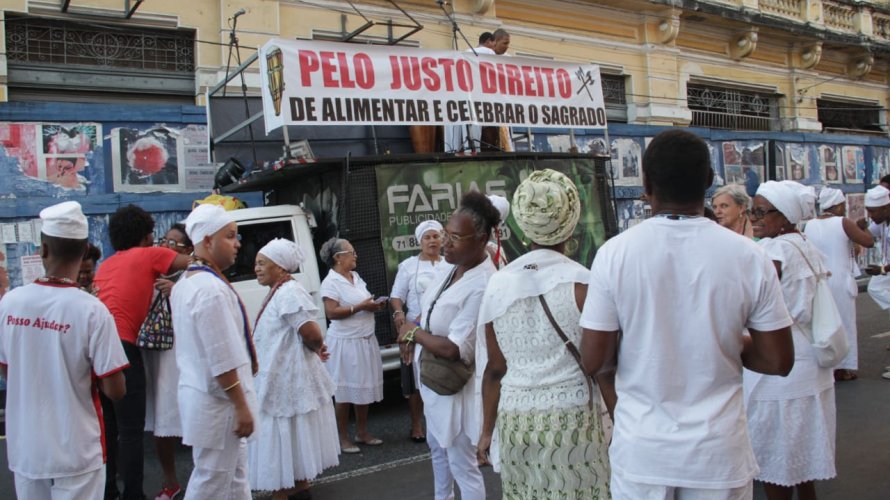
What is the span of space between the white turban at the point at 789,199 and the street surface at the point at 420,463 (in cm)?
187

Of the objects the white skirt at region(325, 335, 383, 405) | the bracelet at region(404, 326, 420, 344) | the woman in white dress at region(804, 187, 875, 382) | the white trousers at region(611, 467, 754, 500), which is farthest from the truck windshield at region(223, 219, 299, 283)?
the white trousers at region(611, 467, 754, 500)

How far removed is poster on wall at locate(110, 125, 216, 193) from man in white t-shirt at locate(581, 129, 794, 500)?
29.4 feet

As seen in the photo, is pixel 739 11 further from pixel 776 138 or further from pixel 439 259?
pixel 439 259

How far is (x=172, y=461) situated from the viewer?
507cm

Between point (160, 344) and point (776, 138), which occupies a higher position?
point (776, 138)

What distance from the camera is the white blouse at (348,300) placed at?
20.3 feet

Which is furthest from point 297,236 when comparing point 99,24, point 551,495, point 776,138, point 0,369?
point 776,138

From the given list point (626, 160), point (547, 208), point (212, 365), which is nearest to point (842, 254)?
point (547, 208)

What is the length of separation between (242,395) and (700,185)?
7.32ft

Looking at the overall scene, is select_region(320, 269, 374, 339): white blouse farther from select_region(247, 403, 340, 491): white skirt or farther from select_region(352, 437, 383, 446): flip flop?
select_region(247, 403, 340, 491): white skirt

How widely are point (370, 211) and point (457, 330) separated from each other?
363 centimetres

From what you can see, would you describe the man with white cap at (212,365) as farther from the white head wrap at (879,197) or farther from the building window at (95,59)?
the building window at (95,59)

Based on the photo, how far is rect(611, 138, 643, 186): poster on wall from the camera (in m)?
14.5

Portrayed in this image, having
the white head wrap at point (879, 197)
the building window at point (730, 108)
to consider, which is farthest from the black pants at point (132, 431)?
the building window at point (730, 108)
